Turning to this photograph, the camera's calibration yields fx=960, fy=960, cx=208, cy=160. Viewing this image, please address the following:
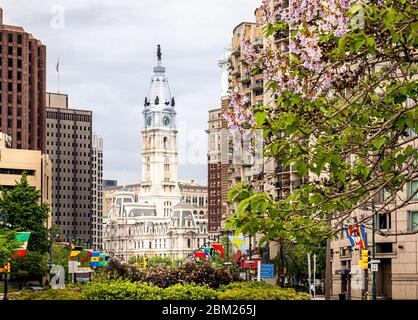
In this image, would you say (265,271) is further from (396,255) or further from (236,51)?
(236,51)

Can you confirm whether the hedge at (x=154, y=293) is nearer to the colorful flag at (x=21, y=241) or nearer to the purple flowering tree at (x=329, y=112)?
the purple flowering tree at (x=329, y=112)

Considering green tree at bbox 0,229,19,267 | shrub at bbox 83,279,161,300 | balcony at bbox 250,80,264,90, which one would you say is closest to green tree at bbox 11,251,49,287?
green tree at bbox 0,229,19,267

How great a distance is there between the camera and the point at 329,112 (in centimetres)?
1756

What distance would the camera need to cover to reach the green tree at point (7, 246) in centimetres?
7319

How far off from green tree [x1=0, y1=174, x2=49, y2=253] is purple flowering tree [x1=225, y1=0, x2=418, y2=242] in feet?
284

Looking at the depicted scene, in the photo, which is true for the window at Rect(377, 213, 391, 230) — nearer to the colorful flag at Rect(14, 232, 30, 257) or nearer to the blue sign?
the blue sign

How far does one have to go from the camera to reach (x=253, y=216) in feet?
50.6

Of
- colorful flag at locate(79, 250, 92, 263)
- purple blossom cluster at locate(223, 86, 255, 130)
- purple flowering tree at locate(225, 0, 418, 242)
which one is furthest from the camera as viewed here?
colorful flag at locate(79, 250, 92, 263)

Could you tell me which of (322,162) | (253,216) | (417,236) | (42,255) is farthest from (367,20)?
(42,255)

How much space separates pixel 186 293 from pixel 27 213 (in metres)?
68.3

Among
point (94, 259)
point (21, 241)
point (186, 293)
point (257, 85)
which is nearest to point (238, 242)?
point (21, 241)

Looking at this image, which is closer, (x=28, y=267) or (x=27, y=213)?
(x=28, y=267)

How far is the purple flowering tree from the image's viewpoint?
14875mm
